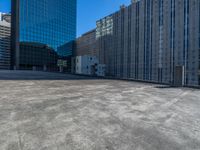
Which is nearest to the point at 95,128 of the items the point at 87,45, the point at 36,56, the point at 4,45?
the point at 36,56

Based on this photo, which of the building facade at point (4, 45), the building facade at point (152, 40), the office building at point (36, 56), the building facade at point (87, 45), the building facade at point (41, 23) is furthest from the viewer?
the building facade at point (87, 45)

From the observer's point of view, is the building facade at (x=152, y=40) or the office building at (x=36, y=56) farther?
the office building at (x=36, y=56)

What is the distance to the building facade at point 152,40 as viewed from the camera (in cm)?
5766

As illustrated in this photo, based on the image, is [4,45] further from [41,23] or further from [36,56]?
[41,23]

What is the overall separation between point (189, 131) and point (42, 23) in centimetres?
8563

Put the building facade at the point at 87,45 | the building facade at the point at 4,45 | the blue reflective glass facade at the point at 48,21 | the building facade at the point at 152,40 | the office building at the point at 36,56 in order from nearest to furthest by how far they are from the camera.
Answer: the building facade at the point at 152,40 < the office building at the point at 36,56 < the blue reflective glass facade at the point at 48,21 < the building facade at the point at 4,45 < the building facade at the point at 87,45

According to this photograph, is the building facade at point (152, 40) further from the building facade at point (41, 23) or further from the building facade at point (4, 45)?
the building facade at point (4, 45)

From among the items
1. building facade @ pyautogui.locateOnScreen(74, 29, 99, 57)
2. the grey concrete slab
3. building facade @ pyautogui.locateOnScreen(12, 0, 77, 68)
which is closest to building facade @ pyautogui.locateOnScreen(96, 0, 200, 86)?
building facade @ pyautogui.locateOnScreen(74, 29, 99, 57)

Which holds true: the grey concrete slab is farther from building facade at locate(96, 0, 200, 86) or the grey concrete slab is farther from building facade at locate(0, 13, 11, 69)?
building facade at locate(0, 13, 11, 69)

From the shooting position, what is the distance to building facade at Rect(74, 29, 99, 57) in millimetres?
105438

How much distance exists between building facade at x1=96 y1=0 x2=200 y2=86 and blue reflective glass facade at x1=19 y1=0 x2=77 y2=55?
2079 cm

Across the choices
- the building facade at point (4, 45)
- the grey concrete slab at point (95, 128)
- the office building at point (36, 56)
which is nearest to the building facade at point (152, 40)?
the office building at point (36, 56)

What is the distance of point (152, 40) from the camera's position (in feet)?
236

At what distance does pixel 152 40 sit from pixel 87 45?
163ft
